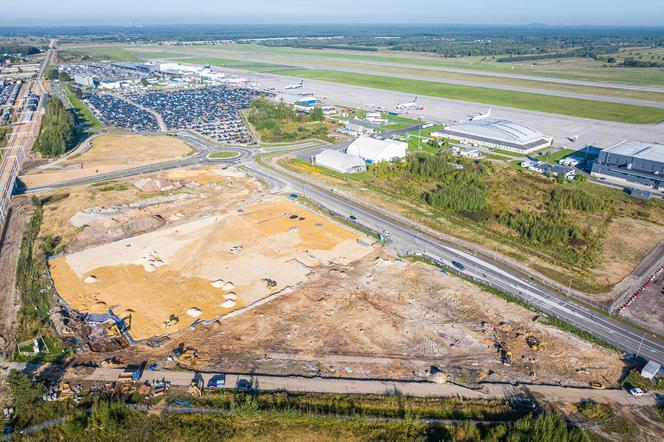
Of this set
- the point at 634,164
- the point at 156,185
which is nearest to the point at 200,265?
the point at 156,185

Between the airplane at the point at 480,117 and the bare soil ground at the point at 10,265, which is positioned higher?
the airplane at the point at 480,117

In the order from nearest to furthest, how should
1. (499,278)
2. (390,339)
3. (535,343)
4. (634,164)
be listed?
(535,343), (390,339), (499,278), (634,164)

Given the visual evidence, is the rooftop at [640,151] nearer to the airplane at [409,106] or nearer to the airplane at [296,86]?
the airplane at [409,106]

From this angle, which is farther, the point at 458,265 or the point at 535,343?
the point at 458,265

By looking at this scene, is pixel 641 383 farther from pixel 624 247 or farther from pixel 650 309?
pixel 624 247

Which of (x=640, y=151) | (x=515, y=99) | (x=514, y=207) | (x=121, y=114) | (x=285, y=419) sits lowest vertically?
(x=285, y=419)

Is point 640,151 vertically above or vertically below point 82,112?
above

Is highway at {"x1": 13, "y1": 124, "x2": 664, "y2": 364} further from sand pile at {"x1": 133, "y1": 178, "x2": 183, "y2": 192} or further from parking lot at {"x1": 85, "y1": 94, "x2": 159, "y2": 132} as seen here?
parking lot at {"x1": 85, "y1": 94, "x2": 159, "y2": 132}

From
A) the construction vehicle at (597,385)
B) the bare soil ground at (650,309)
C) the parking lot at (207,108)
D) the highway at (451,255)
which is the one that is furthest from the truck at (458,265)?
the parking lot at (207,108)
